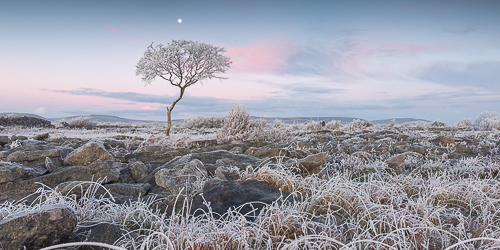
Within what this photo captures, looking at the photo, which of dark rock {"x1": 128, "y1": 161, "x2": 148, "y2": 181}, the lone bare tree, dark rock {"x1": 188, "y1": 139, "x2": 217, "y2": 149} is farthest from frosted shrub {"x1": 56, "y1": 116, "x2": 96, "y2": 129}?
dark rock {"x1": 128, "y1": 161, "x2": 148, "y2": 181}

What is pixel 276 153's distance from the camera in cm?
531

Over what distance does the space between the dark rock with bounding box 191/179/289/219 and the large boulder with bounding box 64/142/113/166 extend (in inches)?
77.9

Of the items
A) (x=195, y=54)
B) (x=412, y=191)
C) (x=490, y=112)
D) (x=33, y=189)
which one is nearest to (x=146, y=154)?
(x=33, y=189)

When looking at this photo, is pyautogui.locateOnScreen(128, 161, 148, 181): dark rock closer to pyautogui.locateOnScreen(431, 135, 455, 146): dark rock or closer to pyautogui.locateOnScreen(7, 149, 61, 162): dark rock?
pyautogui.locateOnScreen(7, 149, 61, 162): dark rock

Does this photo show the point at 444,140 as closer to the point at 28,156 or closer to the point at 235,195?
the point at 235,195

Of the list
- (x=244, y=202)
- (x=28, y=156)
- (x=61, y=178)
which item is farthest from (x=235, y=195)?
(x=28, y=156)

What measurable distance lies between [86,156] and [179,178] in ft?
5.11

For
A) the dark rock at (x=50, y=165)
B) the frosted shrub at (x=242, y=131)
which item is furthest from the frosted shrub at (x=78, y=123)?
the dark rock at (x=50, y=165)

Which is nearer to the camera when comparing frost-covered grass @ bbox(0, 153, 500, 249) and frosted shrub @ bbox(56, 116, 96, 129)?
frost-covered grass @ bbox(0, 153, 500, 249)

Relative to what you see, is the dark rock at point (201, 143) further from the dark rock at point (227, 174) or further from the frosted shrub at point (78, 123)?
the frosted shrub at point (78, 123)

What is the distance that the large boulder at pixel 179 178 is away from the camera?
2.95 meters

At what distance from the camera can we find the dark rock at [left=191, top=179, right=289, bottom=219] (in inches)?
93.9

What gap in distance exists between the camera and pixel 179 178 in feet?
10.3

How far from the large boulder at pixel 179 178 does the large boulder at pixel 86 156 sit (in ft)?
4.02
